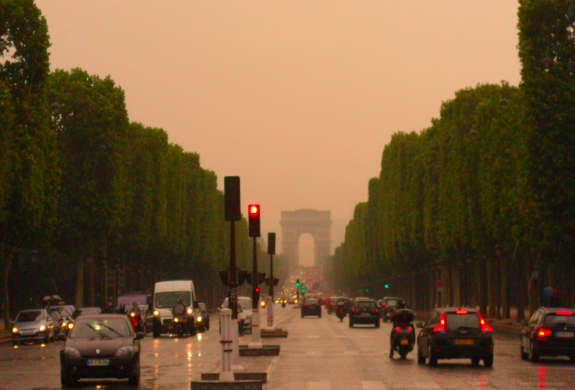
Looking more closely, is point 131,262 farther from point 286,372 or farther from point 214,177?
point 286,372

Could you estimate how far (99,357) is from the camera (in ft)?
76.5

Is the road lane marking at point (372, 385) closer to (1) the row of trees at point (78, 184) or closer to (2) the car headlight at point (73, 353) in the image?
(2) the car headlight at point (73, 353)

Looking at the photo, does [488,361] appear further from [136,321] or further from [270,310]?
[136,321]

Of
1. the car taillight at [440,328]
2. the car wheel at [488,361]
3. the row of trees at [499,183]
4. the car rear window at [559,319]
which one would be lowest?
the car wheel at [488,361]

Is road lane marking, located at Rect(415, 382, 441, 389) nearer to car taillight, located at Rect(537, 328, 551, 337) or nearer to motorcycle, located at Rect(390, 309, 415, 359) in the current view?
car taillight, located at Rect(537, 328, 551, 337)

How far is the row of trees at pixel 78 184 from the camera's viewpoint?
49.3 m

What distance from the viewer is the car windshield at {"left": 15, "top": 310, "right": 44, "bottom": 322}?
167 feet

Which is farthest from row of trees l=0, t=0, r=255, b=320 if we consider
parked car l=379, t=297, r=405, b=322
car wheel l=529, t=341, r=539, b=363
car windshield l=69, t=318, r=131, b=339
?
car wheel l=529, t=341, r=539, b=363

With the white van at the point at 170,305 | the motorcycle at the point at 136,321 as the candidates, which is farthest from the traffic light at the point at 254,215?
the white van at the point at 170,305

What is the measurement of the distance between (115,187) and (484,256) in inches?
917

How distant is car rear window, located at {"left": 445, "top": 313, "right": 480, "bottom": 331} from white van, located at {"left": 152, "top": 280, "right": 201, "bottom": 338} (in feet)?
88.9

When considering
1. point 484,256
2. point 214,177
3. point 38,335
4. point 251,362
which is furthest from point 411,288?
point 251,362

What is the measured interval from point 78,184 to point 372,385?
150 ft

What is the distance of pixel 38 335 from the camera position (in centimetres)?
4944
